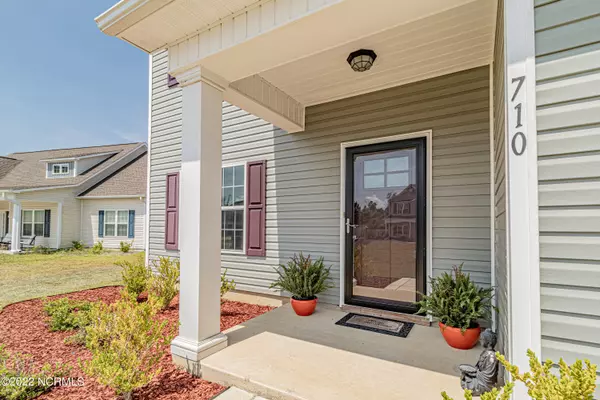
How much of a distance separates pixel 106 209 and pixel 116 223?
0.86 meters

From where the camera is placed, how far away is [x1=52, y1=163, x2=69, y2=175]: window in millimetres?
13995

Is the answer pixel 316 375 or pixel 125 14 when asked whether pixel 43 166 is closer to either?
pixel 125 14

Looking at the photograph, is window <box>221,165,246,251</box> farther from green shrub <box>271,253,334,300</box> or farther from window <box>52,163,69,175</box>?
window <box>52,163,69,175</box>

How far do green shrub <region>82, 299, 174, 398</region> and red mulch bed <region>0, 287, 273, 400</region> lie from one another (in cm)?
16

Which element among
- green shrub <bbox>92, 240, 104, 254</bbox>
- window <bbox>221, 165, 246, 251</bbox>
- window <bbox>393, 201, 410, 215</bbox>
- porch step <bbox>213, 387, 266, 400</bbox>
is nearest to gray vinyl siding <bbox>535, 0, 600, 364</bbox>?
porch step <bbox>213, 387, 266, 400</bbox>

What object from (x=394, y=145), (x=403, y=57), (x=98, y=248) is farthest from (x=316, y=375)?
(x=98, y=248)

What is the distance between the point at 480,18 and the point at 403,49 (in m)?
0.66

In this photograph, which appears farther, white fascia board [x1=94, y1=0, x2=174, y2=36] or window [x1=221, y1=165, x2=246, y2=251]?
window [x1=221, y1=165, x2=246, y2=251]

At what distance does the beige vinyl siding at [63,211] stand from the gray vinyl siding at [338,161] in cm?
985

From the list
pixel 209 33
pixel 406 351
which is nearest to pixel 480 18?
pixel 209 33

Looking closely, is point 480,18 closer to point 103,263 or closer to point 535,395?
point 535,395

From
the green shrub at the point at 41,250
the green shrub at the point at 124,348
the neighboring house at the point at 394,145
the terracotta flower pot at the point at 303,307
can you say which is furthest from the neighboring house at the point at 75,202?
the green shrub at the point at 124,348

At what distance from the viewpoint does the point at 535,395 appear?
3.31ft

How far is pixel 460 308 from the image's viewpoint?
8.54 ft
